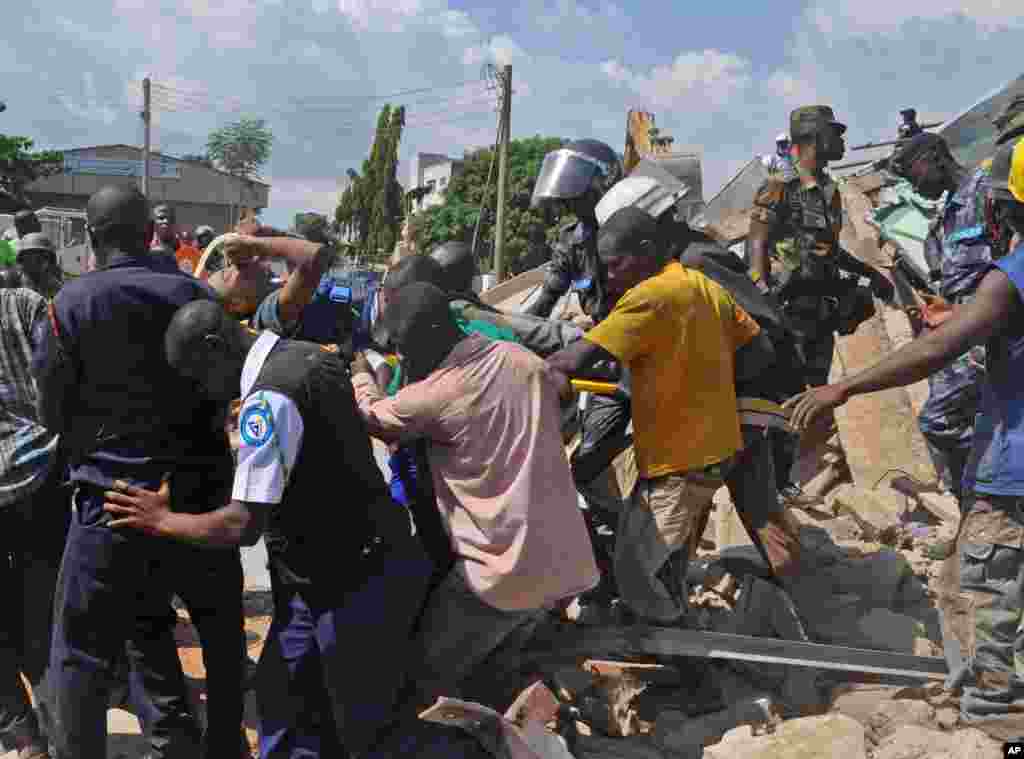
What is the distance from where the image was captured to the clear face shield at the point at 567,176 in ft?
13.9

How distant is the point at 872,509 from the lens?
518cm

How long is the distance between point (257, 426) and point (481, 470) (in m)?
0.69

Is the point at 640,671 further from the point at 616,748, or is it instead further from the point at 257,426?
the point at 257,426

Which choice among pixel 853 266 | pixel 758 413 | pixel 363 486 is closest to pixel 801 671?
pixel 758 413

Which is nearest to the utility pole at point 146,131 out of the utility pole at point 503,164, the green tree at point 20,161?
the green tree at point 20,161

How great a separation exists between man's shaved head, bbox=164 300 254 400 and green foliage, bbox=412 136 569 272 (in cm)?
2732

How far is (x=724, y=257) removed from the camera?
3924 mm

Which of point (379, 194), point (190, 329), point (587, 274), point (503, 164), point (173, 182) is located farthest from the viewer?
point (173, 182)

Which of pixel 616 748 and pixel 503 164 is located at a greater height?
pixel 503 164

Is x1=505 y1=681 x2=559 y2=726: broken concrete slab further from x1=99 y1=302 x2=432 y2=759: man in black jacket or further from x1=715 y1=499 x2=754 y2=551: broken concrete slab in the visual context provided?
x1=715 y1=499 x2=754 y2=551: broken concrete slab

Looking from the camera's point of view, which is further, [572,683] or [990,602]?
[572,683]

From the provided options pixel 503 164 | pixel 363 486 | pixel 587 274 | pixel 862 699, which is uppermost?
pixel 503 164

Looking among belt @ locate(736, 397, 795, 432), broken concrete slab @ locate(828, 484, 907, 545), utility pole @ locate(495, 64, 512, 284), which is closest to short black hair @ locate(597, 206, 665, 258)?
belt @ locate(736, 397, 795, 432)

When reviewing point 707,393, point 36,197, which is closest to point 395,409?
point 707,393
